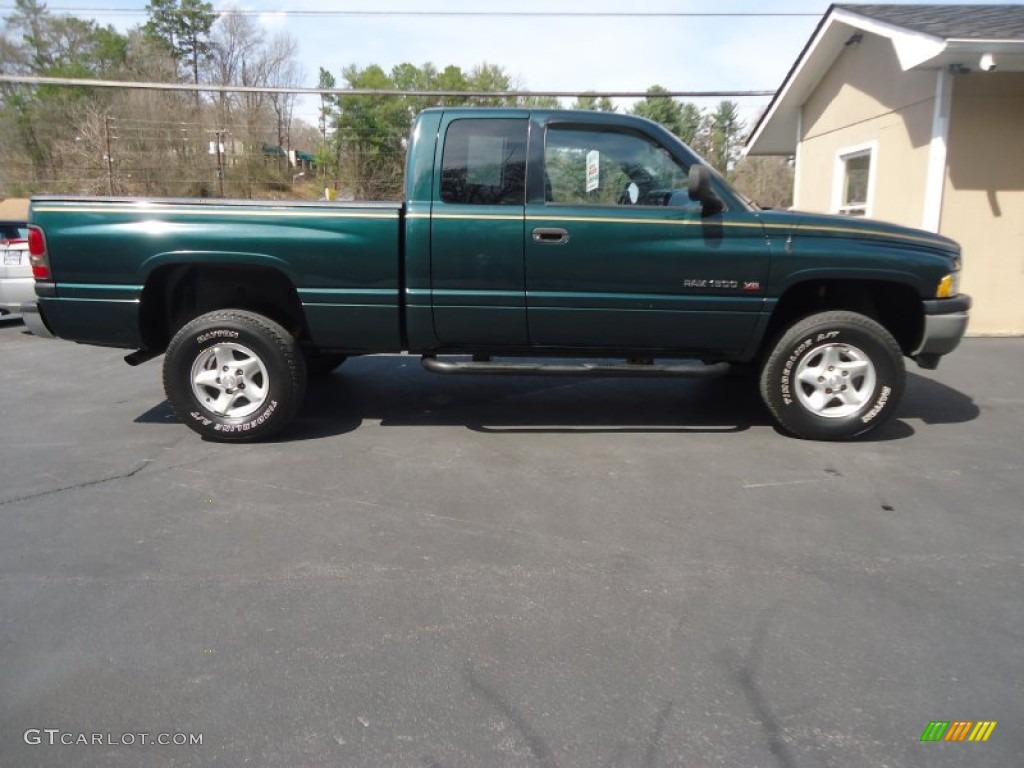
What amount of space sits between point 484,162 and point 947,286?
3205mm

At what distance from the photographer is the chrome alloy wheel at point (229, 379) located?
188 inches

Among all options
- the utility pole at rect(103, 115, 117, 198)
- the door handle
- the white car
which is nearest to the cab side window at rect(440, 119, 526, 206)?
the door handle

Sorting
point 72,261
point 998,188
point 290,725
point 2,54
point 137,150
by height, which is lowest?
point 290,725

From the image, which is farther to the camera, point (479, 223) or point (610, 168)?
point (610, 168)

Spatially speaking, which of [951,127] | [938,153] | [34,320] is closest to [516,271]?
[34,320]

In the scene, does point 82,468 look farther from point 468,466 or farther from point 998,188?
point 998,188

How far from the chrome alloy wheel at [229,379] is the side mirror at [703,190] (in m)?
3.01

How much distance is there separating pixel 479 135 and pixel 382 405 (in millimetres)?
2318

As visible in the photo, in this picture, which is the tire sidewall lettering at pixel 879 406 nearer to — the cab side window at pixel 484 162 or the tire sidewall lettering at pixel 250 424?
the cab side window at pixel 484 162

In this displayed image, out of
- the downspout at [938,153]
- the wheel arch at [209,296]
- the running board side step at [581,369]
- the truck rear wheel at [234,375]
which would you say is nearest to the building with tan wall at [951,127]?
the downspout at [938,153]

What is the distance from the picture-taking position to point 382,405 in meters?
5.85

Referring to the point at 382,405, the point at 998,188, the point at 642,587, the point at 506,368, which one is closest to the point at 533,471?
the point at 506,368

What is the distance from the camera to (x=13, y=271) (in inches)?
348

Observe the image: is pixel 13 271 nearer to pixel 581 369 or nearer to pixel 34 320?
pixel 34 320
